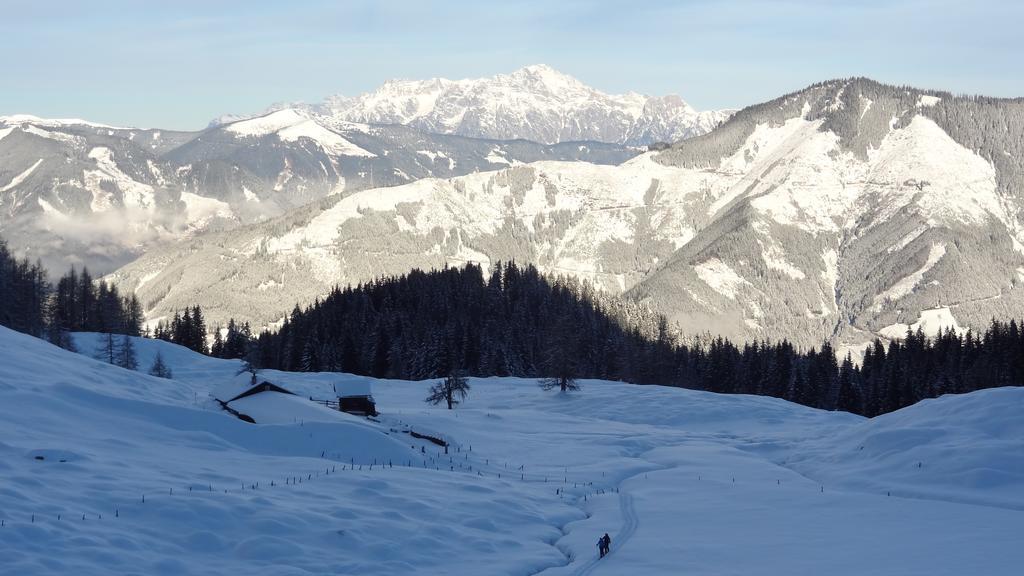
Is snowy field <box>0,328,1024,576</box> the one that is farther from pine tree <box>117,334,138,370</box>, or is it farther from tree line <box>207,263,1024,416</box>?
tree line <box>207,263,1024,416</box>

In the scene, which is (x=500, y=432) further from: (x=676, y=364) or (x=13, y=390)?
(x=676, y=364)

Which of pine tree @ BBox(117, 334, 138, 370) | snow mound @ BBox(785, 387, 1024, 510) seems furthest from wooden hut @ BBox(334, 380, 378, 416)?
snow mound @ BBox(785, 387, 1024, 510)

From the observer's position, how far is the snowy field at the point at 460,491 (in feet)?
99.4

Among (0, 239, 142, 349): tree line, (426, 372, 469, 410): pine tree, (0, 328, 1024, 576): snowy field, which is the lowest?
(0, 328, 1024, 576): snowy field

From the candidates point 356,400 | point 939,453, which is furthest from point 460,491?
point 356,400

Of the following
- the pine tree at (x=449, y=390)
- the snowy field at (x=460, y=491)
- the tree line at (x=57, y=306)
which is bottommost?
the snowy field at (x=460, y=491)

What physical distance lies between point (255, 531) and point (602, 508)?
17.1m

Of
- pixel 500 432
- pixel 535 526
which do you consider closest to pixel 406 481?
pixel 535 526

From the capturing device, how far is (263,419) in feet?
193

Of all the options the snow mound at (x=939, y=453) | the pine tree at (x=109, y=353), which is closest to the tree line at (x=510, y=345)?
the pine tree at (x=109, y=353)

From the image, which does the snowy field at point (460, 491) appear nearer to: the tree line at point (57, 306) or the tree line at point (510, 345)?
the tree line at point (510, 345)

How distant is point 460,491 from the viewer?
141ft

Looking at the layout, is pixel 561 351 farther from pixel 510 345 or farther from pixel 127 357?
pixel 127 357

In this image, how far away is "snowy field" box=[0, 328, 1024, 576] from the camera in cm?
3030
